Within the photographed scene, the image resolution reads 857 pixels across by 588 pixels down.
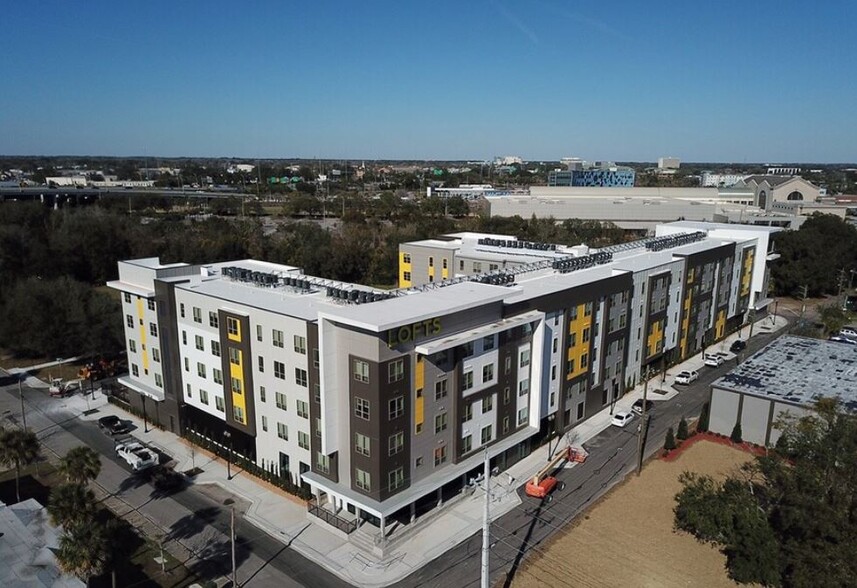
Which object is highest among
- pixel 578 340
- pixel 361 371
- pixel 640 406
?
pixel 361 371

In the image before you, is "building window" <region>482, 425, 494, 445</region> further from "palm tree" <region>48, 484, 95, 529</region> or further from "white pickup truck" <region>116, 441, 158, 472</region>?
"white pickup truck" <region>116, 441, 158, 472</region>

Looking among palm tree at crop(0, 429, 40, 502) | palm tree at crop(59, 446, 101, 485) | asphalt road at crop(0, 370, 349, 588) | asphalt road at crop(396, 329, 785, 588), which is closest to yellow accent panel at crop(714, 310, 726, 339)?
asphalt road at crop(396, 329, 785, 588)

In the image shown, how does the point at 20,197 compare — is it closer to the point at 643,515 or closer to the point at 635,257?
the point at 635,257

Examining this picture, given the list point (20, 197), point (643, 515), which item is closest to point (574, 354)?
point (643, 515)

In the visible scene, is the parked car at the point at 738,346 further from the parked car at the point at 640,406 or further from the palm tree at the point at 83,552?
the palm tree at the point at 83,552

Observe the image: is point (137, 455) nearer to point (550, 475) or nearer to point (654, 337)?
point (550, 475)

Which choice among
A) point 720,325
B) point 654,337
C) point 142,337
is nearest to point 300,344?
point 142,337
